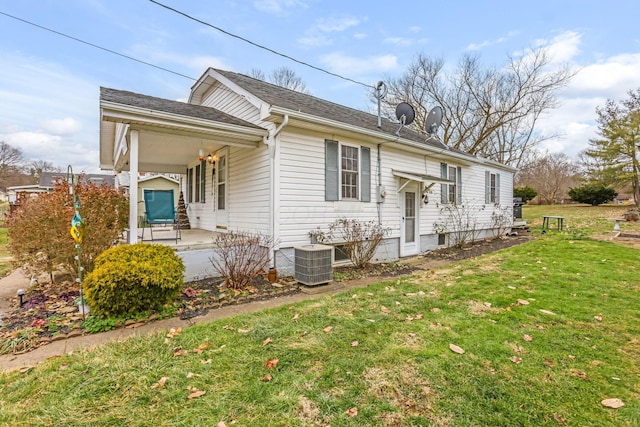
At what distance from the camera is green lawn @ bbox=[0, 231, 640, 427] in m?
2.20

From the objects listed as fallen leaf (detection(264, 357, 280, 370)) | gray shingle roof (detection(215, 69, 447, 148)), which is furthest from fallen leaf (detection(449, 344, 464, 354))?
gray shingle roof (detection(215, 69, 447, 148))

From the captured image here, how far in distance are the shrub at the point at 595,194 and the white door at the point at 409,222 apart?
25819 millimetres

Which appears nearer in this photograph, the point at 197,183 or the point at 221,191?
the point at 221,191

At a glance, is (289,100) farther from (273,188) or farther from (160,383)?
(160,383)

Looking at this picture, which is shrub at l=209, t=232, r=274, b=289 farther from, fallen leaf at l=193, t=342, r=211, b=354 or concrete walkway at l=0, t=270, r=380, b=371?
fallen leaf at l=193, t=342, r=211, b=354

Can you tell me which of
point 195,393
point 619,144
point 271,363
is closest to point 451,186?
point 271,363

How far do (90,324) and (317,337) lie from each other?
2935mm

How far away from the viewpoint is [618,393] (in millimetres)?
2383

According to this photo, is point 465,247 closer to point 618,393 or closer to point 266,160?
point 266,160

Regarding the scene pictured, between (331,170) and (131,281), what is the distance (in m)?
4.80

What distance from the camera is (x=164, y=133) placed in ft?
19.0

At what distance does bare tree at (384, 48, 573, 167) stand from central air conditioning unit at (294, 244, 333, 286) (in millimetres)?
19854

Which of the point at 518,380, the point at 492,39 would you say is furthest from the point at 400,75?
the point at 518,380

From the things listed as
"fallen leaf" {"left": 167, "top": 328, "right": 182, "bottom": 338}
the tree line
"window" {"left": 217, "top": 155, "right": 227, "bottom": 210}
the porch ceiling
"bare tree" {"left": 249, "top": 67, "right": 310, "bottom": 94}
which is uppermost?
"bare tree" {"left": 249, "top": 67, "right": 310, "bottom": 94}
